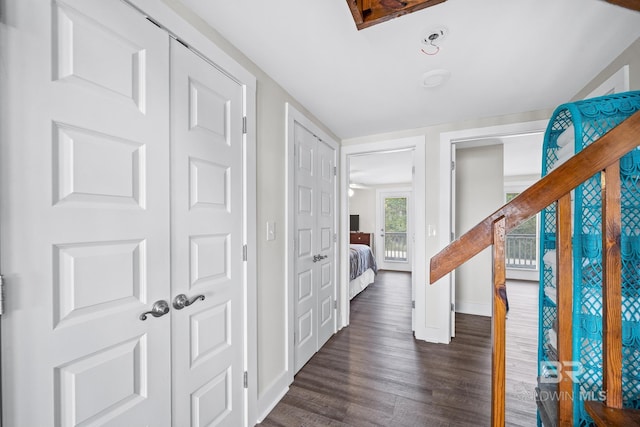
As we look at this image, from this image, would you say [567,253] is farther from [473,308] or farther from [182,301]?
[473,308]

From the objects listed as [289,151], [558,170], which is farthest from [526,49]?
[289,151]

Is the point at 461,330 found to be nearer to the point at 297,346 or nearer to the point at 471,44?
the point at 297,346

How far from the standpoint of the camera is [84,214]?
34.7 inches

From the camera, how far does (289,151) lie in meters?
2.10

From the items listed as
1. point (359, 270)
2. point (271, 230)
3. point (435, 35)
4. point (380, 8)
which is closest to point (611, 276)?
point (380, 8)

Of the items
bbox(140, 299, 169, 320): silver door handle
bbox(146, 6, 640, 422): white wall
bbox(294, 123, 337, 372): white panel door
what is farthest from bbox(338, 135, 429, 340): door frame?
bbox(140, 299, 169, 320): silver door handle

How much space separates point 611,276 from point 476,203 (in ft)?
11.0

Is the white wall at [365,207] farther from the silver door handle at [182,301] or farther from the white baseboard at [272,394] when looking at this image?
the silver door handle at [182,301]

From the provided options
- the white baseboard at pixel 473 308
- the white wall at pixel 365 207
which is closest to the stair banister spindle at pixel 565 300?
the white baseboard at pixel 473 308

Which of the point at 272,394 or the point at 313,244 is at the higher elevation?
the point at 313,244

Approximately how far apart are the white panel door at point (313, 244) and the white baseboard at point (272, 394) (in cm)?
23

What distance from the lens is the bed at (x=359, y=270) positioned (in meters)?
4.26

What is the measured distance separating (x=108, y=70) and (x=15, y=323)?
856 mm

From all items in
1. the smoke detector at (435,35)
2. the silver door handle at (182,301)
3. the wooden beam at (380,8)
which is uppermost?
the smoke detector at (435,35)
